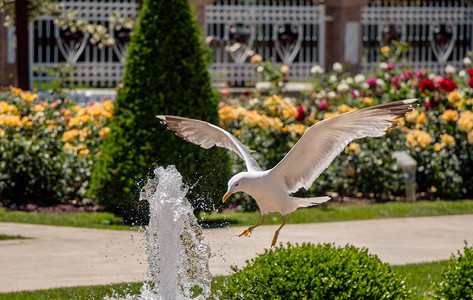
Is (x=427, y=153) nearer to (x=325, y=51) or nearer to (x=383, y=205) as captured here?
(x=383, y=205)

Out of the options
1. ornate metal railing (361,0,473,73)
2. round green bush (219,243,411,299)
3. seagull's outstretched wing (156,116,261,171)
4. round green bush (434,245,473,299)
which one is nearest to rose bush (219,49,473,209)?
round green bush (434,245,473,299)

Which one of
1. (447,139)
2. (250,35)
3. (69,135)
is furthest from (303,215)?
(250,35)

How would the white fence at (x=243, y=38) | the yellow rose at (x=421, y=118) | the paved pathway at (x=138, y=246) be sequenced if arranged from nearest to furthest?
the paved pathway at (x=138, y=246)
the yellow rose at (x=421, y=118)
the white fence at (x=243, y=38)

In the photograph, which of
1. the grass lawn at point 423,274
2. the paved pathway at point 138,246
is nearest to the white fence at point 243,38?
the paved pathway at point 138,246

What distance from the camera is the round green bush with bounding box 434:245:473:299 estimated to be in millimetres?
4395

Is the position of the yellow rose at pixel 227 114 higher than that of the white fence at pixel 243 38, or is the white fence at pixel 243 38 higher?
the white fence at pixel 243 38

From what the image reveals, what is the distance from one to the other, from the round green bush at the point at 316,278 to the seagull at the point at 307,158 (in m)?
0.52

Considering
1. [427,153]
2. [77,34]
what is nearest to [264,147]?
[427,153]

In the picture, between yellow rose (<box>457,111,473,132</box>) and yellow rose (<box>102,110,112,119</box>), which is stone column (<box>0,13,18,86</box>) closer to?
yellow rose (<box>102,110,112,119</box>)

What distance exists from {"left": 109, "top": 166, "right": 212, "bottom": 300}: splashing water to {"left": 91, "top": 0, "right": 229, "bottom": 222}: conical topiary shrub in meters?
3.32

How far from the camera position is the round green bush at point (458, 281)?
439cm

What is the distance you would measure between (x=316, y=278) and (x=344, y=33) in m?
14.0

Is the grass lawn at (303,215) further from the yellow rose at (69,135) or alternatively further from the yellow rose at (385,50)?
the yellow rose at (385,50)

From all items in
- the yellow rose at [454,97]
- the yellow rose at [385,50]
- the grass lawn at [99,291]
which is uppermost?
the yellow rose at [385,50]
